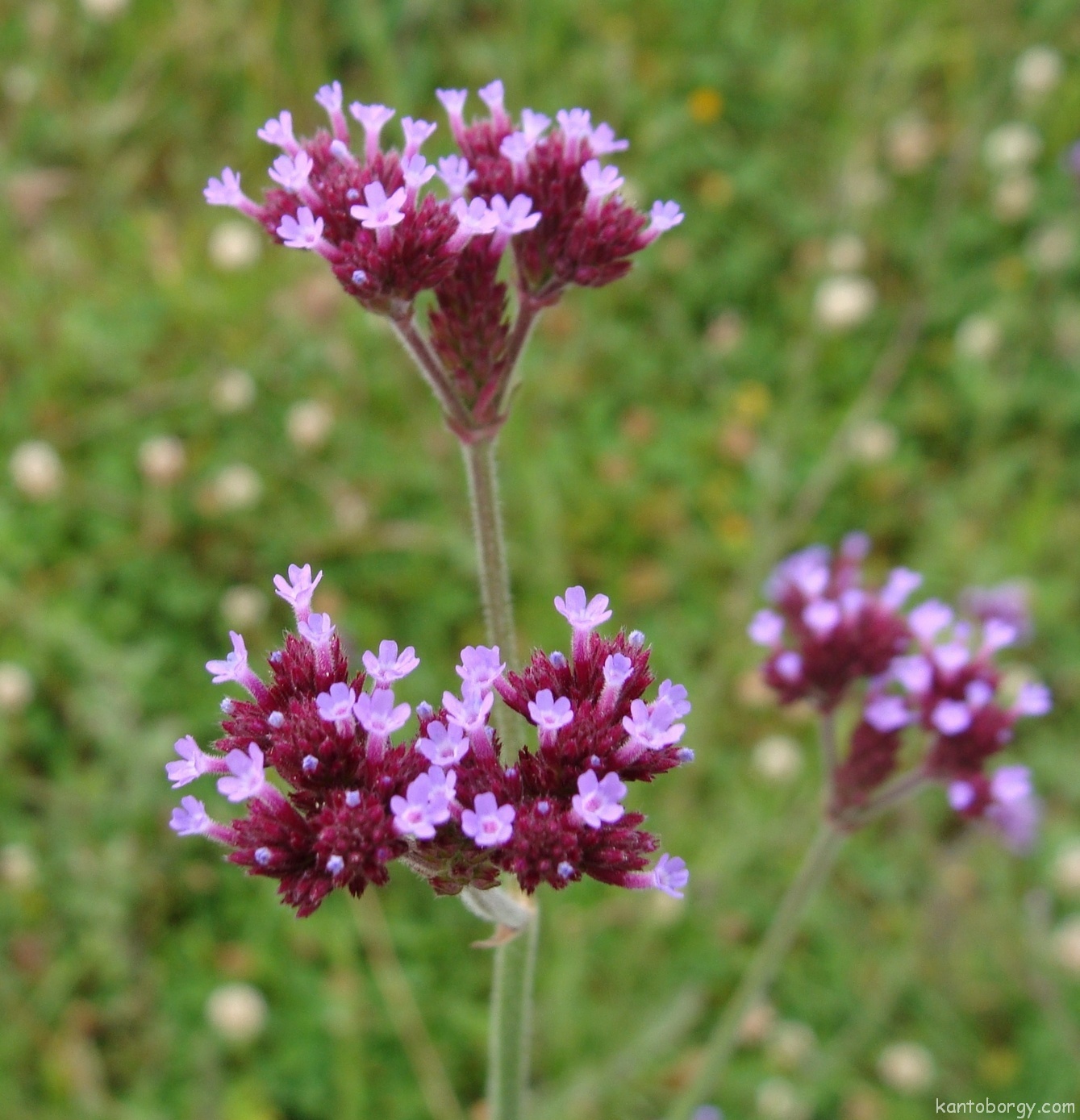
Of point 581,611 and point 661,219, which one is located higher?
point 661,219

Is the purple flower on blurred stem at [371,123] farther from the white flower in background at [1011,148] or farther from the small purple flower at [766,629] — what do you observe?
the white flower in background at [1011,148]

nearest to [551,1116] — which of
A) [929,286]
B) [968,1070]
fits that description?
[968,1070]

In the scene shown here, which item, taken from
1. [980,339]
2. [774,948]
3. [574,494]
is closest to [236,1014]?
[774,948]

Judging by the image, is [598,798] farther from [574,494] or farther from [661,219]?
[574,494]

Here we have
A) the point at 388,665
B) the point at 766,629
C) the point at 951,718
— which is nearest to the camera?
the point at 388,665

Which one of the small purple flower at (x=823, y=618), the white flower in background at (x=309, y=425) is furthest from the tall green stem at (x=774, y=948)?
the white flower in background at (x=309, y=425)

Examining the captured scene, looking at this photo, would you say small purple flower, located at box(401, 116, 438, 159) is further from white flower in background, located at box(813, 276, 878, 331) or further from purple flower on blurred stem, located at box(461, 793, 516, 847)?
white flower in background, located at box(813, 276, 878, 331)
